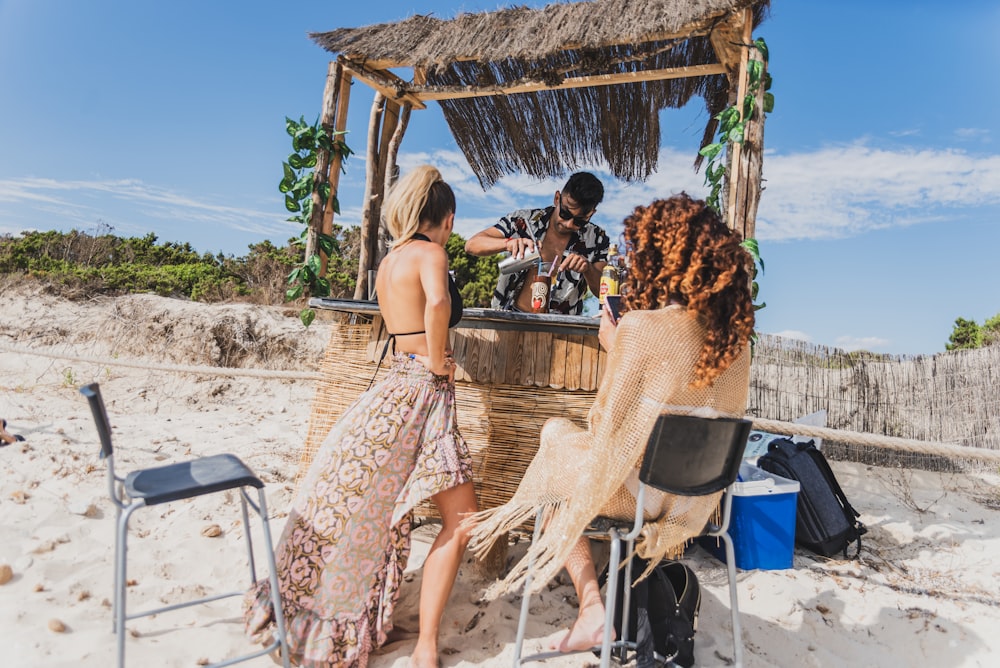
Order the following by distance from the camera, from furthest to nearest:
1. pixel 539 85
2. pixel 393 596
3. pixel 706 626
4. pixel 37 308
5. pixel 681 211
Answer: pixel 37 308 < pixel 539 85 < pixel 706 626 < pixel 393 596 < pixel 681 211

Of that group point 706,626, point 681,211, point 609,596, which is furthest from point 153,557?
point 681,211

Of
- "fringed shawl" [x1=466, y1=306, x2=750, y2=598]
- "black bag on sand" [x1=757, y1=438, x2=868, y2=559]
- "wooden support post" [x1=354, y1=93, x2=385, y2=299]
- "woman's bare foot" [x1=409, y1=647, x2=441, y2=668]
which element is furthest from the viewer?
"wooden support post" [x1=354, y1=93, x2=385, y2=299]

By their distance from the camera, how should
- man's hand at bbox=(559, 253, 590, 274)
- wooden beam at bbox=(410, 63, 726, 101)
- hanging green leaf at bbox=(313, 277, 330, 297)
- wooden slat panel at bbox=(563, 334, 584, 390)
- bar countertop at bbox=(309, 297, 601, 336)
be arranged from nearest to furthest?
bar countertop at bbox=(309, 297, 601, 336) < wooden slat panel at bbox=(563, 334, 584, 390) < man's hand at bbox=(559, 253, 590, 274) < wooden beam at bbox=(410, 63, 726, 101) < hanging green leaf at bbox=(313, 277, 330, 297)

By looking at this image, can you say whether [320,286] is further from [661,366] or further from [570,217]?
[661,366]

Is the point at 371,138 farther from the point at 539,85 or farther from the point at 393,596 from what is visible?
the point at 393,596

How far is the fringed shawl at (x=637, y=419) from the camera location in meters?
2.14

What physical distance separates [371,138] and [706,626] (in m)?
4.12

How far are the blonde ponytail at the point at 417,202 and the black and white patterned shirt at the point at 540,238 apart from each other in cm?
169

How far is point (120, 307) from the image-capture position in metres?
8.75

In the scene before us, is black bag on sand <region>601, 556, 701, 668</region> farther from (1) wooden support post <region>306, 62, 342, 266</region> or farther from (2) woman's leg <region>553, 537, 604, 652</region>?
(1) wooden support post <region>306, 62, 342, 266</region>

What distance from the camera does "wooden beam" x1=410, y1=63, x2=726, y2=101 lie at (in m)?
4.53

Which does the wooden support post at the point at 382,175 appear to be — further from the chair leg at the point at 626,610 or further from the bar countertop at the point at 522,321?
the chair leg at the point at 626,610

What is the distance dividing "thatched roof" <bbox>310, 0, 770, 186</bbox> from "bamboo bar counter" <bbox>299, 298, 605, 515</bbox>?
7.01 feet

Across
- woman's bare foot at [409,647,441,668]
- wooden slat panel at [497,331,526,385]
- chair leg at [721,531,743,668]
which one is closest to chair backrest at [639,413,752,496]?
chair leg at [721,531,743,668]
